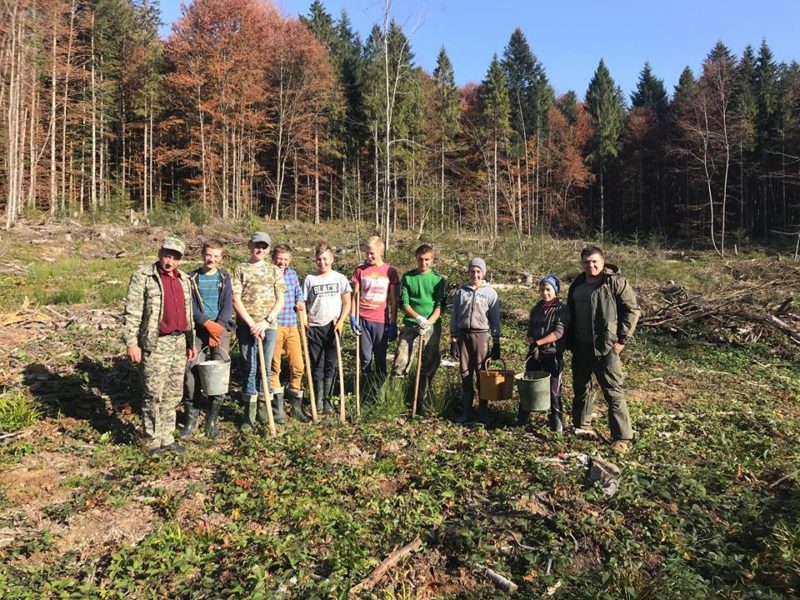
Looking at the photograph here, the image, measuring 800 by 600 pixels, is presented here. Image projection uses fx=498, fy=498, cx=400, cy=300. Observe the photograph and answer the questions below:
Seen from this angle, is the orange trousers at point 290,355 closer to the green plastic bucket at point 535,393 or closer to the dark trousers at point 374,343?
the dark trousers at point 374,343

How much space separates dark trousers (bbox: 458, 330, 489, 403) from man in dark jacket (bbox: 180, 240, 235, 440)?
2.47 m

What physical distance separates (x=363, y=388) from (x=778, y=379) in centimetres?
648

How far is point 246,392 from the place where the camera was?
5172mm

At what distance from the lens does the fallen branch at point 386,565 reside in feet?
9.43

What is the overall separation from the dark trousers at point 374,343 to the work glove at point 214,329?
1.54 m

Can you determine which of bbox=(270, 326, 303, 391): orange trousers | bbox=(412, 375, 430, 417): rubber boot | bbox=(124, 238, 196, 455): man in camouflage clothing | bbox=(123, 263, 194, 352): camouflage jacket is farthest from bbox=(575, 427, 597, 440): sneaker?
bbox=(123, 263, 194, 352): camouflage jacket

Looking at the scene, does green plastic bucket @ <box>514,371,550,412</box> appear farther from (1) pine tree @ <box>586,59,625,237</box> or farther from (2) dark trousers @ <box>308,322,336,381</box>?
(1) pine tree @ <box>586,59,625,237</box>

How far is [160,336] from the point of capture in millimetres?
4484

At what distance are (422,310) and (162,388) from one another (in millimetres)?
2764

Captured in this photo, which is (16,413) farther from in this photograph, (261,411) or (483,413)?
(483,413)

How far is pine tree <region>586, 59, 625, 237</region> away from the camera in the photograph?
4212cm

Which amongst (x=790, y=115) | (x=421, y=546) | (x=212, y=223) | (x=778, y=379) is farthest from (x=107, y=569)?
(x=790, y=115)

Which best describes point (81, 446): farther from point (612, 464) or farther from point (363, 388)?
point (612, 464)

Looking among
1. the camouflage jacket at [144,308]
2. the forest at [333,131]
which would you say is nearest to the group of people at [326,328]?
the camouflage jacket at [144,308]
